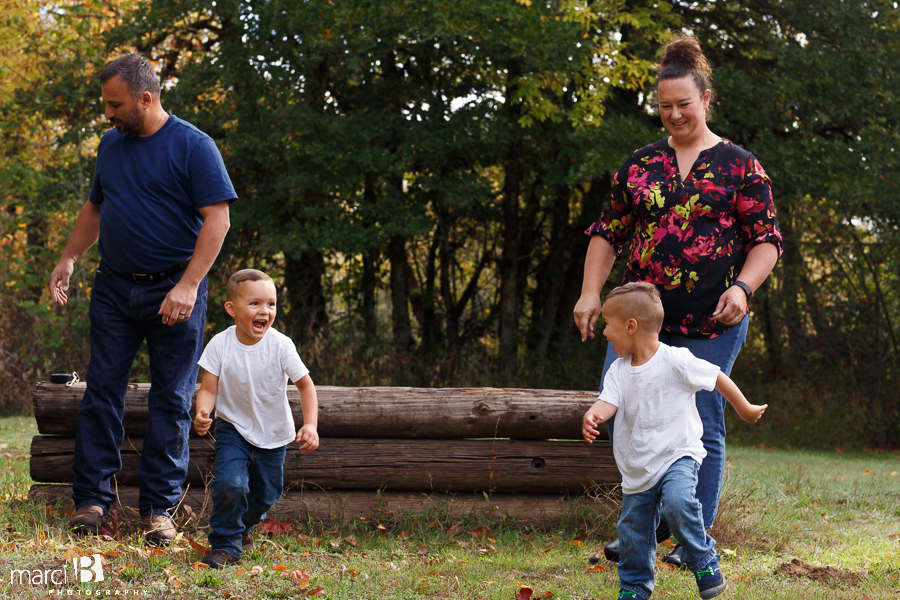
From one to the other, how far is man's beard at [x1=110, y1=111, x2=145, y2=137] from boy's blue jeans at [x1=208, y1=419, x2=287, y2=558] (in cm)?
155

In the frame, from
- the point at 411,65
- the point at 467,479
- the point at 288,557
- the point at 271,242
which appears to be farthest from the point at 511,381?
the point at 288,557

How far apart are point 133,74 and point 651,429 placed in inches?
118

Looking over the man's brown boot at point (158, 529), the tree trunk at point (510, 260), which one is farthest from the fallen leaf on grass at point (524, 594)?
the tree trunk at point (510, 260)

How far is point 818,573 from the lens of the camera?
3.81 metres

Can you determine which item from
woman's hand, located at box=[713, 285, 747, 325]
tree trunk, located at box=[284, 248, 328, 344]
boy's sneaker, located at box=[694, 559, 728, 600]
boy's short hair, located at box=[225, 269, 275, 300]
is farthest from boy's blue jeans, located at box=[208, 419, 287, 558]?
tree trunk, located at box=[284, 248, 328, 344]

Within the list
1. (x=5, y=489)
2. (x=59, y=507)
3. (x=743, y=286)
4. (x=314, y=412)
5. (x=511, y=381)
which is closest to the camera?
(x=743, y=286)

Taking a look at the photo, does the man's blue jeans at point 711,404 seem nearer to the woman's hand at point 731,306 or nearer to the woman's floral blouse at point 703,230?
the woman's floral blouse at point 703,230

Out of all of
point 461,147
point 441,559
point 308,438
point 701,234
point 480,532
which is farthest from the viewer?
point 461,147

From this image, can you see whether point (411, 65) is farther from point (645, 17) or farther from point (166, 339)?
point (166, 339)

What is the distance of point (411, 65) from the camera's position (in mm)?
12773

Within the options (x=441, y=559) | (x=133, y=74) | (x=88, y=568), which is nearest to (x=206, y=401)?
(x=88, y=568)

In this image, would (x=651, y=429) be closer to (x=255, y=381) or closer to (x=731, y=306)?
(x=731, y=306)

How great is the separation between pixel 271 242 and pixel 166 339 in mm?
7385

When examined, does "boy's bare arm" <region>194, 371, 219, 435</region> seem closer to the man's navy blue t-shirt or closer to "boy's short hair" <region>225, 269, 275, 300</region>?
"boy's short hair" <region>225, 269, 275, 300</region>
